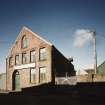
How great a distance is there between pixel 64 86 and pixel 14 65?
1230 centimetres

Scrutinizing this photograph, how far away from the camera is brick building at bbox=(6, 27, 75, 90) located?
104 ft

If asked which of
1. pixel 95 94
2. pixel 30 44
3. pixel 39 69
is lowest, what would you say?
pixel 95 94

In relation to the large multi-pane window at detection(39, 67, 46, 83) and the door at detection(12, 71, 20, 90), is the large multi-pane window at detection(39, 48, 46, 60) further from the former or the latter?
the door at detection(12, 71, 20, 90)

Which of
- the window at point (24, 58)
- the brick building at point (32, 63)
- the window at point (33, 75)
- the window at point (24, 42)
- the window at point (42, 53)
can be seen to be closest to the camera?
the brick building at point (32, 63)

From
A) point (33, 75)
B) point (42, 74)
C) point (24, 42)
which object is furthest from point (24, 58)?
point (42, 74)

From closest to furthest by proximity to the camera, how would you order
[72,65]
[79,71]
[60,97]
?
[60,97] < [72,65] < [79,71]

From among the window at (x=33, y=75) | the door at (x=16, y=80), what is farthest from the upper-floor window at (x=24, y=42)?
the door at (x=16, y=80)

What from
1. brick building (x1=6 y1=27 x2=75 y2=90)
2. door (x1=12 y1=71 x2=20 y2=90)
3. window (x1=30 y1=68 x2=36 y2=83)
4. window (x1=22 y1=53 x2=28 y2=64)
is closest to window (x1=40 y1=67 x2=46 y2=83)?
brick building (x1=6 y1=27 x2=75 y2=90)

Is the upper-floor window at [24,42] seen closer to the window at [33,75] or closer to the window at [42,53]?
the window at [42,53]

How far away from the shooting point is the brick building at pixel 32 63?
31.8 m

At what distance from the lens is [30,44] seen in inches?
1374

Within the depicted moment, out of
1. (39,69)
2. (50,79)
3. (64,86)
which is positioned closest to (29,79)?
(39,69)

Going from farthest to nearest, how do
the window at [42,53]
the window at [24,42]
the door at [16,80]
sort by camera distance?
the door at [16,80] < the window at [24,42] < the window at [42,53]

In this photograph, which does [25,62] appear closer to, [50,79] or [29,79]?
[29,79]
